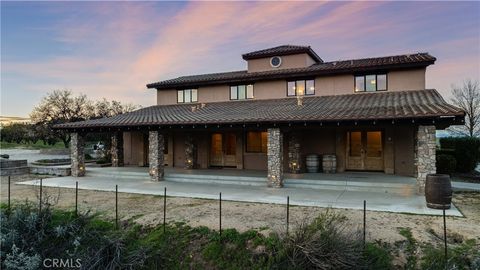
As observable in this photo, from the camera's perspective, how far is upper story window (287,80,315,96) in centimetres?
1595

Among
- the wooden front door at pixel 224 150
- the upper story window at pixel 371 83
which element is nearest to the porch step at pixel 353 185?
the wooden front door at pixel 224 150

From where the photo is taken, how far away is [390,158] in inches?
540

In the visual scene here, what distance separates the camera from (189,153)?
16.7m

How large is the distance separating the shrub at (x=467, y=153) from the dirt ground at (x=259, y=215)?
7.09m

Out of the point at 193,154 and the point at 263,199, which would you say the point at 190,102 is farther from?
the point at 263,199

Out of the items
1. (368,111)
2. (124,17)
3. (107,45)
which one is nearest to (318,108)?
(368,111)

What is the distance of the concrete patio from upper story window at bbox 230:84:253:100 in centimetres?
522

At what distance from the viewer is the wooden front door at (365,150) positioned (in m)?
14.1

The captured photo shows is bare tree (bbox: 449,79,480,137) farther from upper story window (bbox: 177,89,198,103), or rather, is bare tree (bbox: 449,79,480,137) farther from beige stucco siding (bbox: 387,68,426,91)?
upper story window (bbox: 177,89,198,103)

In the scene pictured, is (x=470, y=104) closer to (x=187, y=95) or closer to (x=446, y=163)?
(x=446, y=163)

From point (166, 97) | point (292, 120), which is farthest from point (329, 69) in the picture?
point (166, 97)

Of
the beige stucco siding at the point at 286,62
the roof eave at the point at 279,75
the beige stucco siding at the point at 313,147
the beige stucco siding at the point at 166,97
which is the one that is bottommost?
the beige stucco siding at the point at 313,147

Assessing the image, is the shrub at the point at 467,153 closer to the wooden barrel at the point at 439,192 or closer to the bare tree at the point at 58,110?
the wooden barrel at the point at 439,192

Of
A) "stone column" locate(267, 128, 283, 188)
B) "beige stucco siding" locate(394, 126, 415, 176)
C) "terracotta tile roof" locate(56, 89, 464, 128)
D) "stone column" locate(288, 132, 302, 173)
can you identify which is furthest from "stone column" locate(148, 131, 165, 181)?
"beige stucco siding" locate(394, 126, 415, 176)
